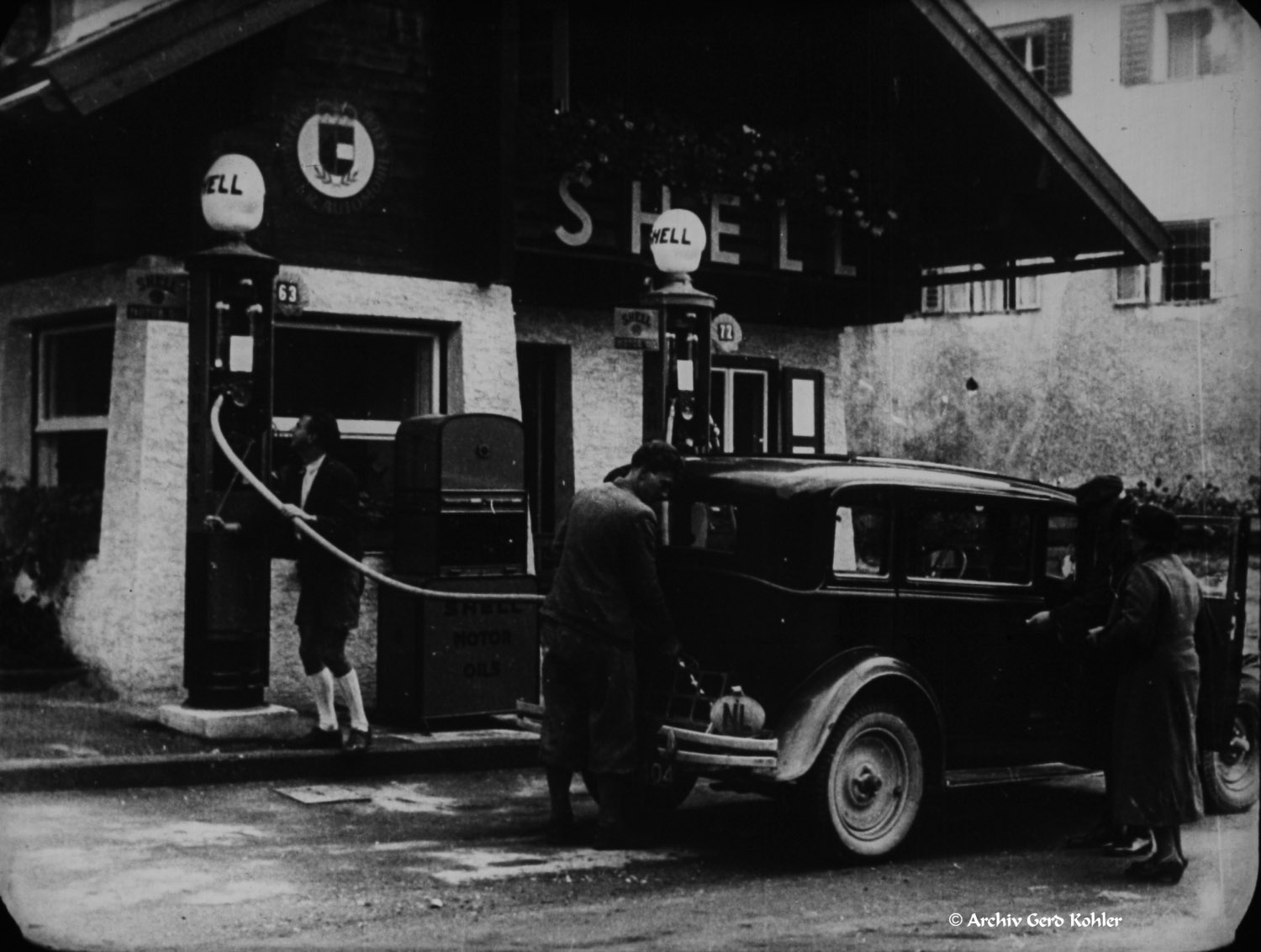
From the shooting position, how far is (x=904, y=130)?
14.9m

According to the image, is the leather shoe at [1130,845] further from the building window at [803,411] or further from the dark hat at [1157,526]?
the building window at [803,411]

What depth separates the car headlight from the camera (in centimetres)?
721

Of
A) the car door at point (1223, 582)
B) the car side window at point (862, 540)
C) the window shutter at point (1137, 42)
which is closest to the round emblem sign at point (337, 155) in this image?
the window shutter at point (1137, 42)

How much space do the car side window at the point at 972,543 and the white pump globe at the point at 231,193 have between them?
4.50m

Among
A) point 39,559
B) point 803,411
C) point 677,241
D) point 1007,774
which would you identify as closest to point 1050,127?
point 803,411

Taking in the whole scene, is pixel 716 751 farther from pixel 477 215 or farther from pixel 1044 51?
pixel 1044 51

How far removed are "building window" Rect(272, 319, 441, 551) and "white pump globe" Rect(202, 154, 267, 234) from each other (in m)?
1.77

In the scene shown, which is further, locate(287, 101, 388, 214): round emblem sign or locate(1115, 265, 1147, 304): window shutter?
locate(1115, 265, 1147, 304): window shutter

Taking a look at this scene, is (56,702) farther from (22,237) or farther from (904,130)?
(904,130)

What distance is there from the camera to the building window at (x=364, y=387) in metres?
11.6

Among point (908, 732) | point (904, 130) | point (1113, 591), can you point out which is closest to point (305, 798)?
point (908, 732)

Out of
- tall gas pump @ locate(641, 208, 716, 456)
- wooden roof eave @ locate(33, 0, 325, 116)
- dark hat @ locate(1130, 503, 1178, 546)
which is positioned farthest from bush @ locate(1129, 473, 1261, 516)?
wooden roof eave @ locate(33, 0, 325, 116)

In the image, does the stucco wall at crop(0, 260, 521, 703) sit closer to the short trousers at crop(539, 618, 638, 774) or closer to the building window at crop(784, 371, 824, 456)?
the building window at crop(784, 371, 824, 456)

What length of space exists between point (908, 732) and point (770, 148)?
24.3 feet
